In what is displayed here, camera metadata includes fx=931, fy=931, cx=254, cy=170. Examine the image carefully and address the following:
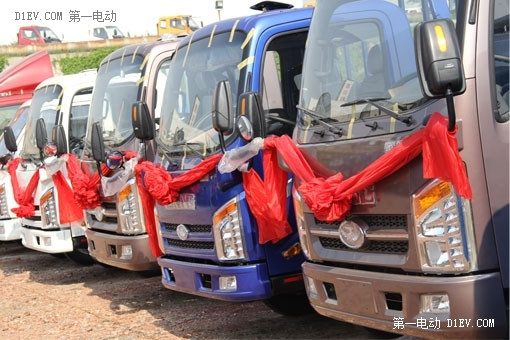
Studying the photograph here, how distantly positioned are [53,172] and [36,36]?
34134 mm

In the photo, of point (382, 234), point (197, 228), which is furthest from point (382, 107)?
point (197, 228)

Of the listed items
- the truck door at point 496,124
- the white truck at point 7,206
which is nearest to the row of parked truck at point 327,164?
the truck door at point 496,124

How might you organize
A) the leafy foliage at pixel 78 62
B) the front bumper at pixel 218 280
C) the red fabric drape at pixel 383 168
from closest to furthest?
the red fabric drape at pixel 383 168, the front bumper at pixel 218 280, the leafy foliage at pixel 78 62

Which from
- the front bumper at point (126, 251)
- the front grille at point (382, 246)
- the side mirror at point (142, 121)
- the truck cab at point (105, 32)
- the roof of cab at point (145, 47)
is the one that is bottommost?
the front bumper at point (126, 251)

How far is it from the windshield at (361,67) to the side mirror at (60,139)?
4.86 meters

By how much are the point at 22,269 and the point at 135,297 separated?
3369 millimetres

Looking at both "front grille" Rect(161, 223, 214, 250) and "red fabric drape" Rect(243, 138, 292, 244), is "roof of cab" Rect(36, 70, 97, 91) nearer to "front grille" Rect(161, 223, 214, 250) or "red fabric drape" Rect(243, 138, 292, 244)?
"front grille" Rect(161, 223, 214, 250)

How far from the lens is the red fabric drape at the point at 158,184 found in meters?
7.16

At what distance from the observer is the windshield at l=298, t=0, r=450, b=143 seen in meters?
5.29

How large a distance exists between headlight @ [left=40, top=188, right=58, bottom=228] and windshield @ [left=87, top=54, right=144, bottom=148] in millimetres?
1292

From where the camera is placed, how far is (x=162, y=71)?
9.37 meters

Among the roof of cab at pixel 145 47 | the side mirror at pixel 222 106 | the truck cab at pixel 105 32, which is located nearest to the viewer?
the side mirror at pixel 222 106

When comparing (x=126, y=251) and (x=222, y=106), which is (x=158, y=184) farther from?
(x=126, y=251)

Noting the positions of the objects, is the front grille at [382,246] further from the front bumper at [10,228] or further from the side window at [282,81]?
the front bumper at [10,228]
